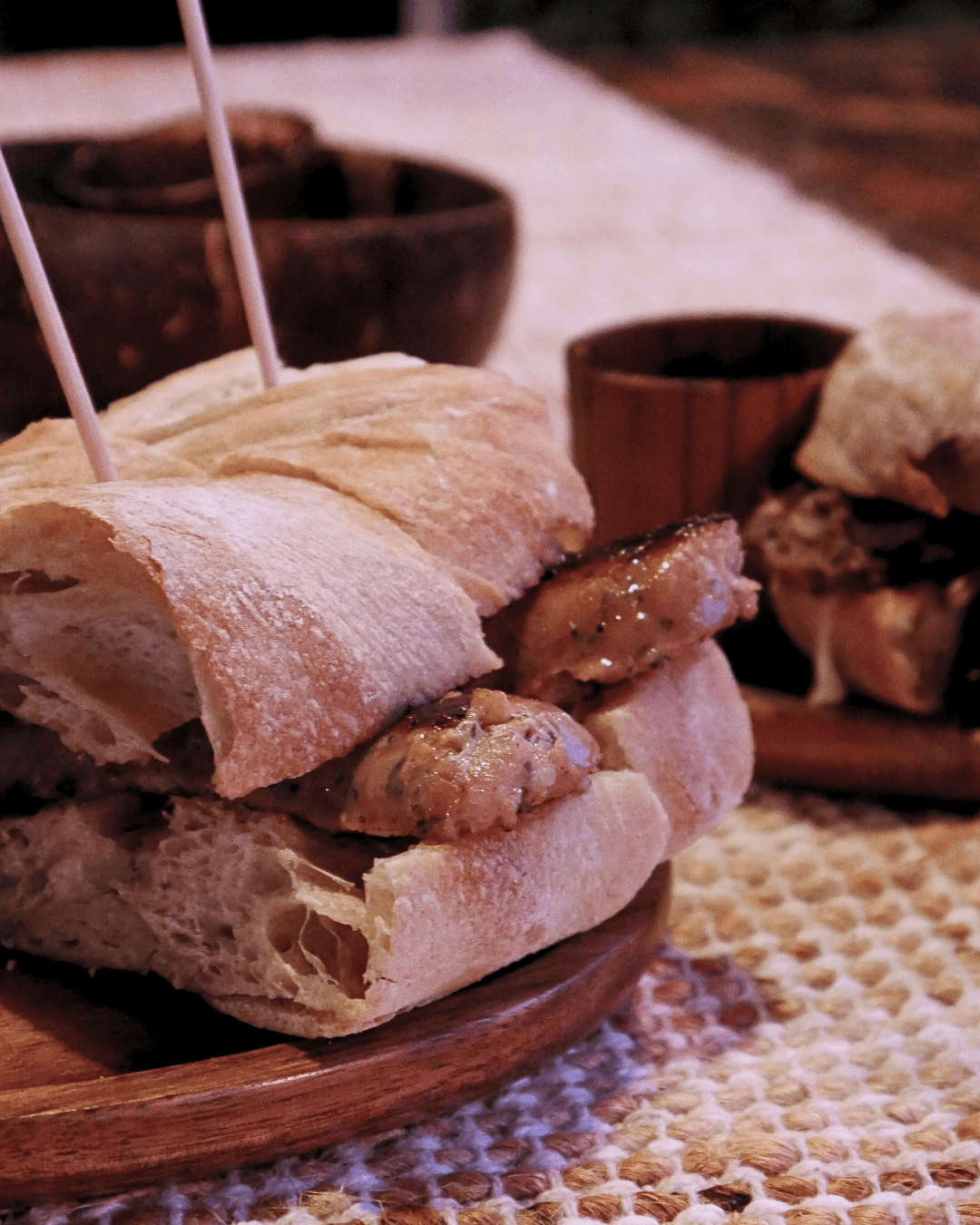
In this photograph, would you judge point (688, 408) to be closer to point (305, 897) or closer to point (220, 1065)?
point (305, 897)

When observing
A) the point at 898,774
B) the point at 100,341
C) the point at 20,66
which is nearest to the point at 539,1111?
the point at 898,774

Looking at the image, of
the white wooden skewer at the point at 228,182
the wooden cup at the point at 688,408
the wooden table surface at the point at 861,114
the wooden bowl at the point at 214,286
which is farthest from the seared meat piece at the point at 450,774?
the wooden table surface at the point at 861,114

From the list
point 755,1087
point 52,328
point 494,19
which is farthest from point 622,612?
point 494,19

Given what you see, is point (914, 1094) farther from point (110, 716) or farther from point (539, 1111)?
point (110, 716)

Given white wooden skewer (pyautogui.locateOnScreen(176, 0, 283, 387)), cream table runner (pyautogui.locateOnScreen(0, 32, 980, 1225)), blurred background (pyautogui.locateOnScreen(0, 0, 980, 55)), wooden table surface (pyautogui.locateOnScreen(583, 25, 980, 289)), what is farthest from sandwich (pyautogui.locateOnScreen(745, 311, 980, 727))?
blurred background (pyautogui.locateOnScreen(0, 0, 980, 55))

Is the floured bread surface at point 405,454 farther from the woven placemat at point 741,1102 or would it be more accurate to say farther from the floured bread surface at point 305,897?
the woven placemat at point 741,1102

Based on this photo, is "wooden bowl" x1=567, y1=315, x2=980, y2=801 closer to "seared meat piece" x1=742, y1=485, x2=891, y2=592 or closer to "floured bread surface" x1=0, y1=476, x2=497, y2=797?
"seared meat piece" x1=742, y1=485, x2=891, y2=592
